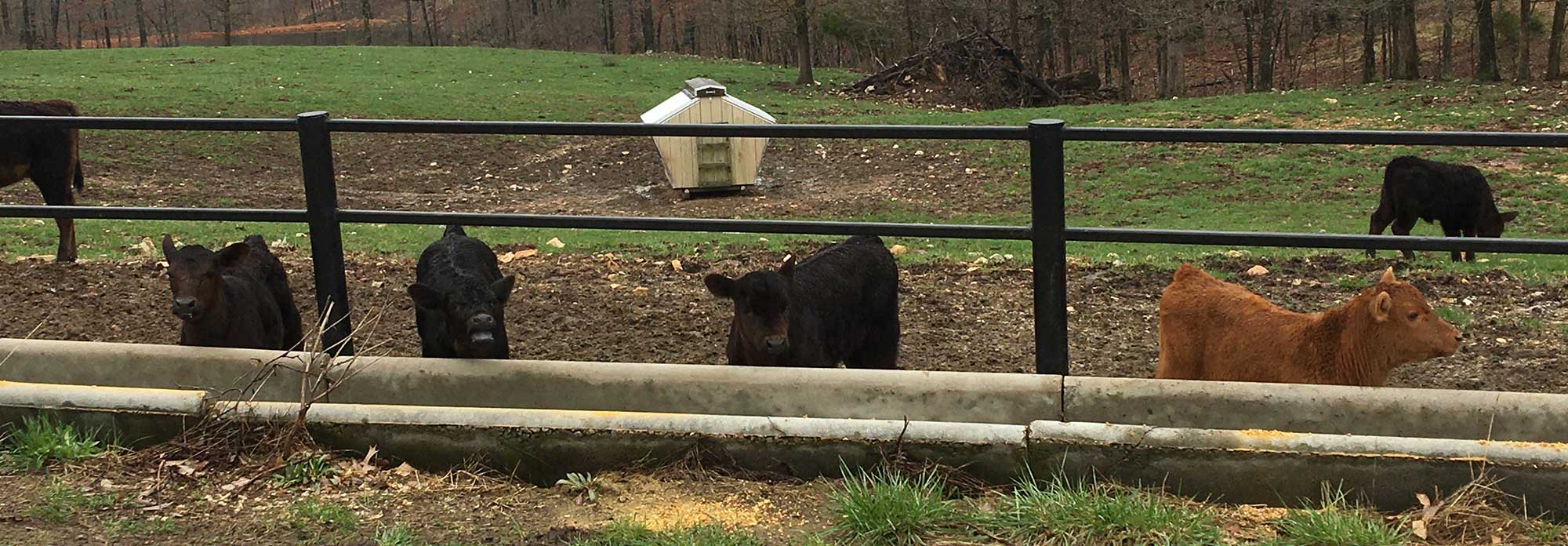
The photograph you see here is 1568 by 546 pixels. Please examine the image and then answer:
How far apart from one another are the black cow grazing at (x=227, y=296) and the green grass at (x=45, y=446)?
1427mm

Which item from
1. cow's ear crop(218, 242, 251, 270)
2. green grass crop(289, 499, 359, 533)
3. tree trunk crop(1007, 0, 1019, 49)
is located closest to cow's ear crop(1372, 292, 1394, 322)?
green grass crop(289, 499, 359, 533)

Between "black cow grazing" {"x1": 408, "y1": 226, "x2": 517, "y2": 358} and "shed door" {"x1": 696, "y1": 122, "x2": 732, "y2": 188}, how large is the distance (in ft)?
34.6

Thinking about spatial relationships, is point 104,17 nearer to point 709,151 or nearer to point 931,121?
point 931,121

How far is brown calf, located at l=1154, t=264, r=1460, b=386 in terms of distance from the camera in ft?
17.3

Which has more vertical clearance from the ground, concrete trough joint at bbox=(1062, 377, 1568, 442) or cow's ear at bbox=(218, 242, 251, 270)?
cow's ear at bbox=(218, 242, 251, 270)

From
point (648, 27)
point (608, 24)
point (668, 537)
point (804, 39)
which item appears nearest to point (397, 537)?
point (668, 537)

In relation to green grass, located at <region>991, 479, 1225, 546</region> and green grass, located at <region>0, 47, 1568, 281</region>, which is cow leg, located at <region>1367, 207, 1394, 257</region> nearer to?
green grass, located at <region>0, 47, 1568, 281</region>

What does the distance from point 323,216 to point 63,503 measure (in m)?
1.67

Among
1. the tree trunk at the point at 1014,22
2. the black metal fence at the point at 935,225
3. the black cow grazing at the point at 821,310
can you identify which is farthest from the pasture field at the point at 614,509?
the tree trunk at the point at 1014,22

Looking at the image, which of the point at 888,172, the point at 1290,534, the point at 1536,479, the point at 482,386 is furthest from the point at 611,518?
the point at 888,172

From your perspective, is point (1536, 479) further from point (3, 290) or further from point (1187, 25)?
point (1187, 25)

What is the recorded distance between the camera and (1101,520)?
378 cm

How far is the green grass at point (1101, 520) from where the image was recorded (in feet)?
12.3

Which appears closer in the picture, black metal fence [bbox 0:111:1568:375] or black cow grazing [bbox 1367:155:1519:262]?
black metal fence [bbox 0:111:1568:375]
